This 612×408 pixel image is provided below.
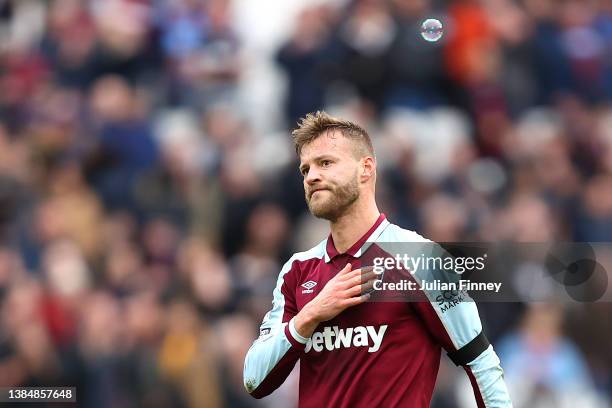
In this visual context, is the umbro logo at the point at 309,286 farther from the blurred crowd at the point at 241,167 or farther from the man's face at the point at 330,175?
the blurred crowd at the point at 241,167

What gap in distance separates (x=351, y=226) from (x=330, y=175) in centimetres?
26

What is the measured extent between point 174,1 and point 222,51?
2.69ft

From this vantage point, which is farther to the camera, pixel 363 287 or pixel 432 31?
pixel 432 31

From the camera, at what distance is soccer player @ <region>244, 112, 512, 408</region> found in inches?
212

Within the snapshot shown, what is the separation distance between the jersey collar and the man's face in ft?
0.48

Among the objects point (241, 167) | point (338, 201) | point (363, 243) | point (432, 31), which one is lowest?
point (363, 243)

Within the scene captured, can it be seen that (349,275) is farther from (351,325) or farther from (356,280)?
(351,325)

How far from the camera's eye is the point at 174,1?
509 inches

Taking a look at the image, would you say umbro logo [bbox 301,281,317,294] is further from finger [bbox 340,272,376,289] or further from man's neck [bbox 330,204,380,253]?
finger [bbox 340,272,376,289]

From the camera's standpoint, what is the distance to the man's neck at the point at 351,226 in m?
5.67

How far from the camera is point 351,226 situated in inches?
224

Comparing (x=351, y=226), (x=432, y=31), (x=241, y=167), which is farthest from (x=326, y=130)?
(x=241, y=167)

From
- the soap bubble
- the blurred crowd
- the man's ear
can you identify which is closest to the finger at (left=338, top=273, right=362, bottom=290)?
the man's ear

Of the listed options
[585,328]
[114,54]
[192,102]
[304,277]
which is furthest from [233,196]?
[304,277]
